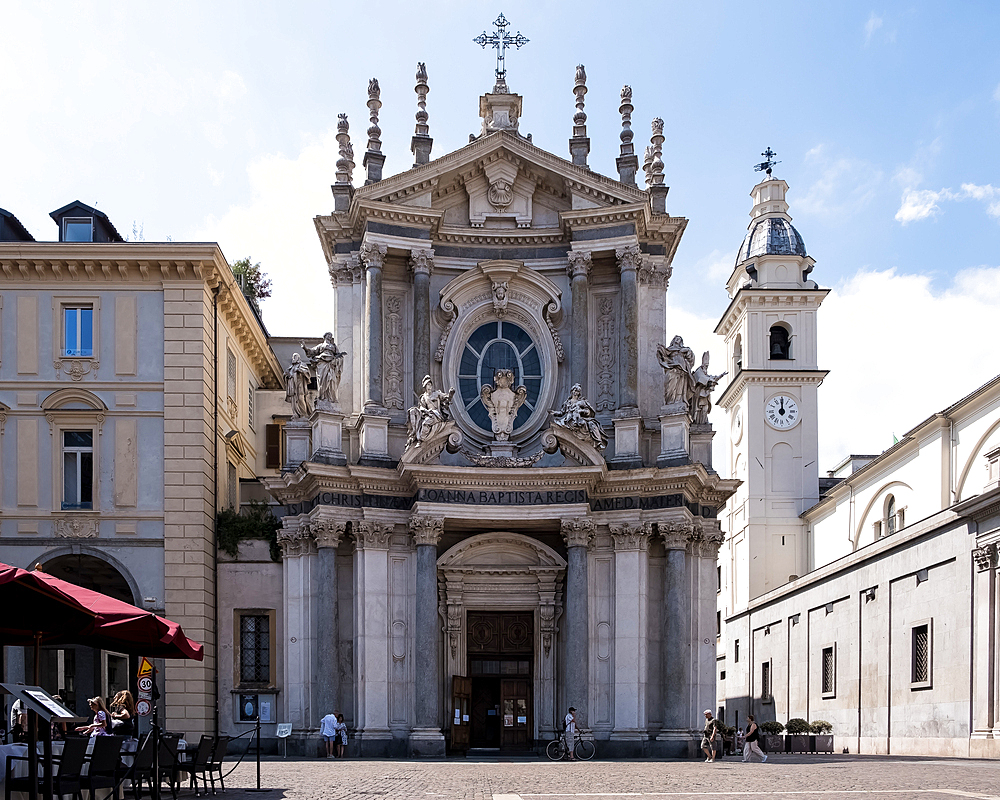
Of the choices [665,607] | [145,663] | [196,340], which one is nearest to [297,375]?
[196,340]

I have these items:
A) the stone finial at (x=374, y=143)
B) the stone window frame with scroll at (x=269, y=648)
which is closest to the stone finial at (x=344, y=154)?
the stone finial at (x=374, y=143)

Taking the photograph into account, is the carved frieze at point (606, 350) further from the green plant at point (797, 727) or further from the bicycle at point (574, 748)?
the green plant at point (797, 727)

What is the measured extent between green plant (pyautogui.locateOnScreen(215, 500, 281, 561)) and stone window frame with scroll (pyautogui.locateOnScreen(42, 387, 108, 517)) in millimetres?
3379

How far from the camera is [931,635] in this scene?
35625 millimetres

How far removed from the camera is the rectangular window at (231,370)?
38.0 metres

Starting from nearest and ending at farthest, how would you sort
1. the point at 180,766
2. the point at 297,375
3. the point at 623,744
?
the point at 180,766 < the point at 623,744 < the point at 297,375

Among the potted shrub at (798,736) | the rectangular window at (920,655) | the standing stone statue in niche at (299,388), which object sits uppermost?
the standing stone statue in niche at (299,388)

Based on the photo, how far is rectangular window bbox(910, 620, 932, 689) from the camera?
118 feet

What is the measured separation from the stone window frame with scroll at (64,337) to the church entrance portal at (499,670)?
12373 millimetres

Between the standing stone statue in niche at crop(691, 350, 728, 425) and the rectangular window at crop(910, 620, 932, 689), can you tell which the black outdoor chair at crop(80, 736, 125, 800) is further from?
the rectangular window at crop(910, 620, 932, 689)

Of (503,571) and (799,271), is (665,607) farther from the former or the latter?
(799,271)

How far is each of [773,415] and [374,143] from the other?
3104 centimetres

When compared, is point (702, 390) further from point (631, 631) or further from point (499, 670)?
point (499, 670)

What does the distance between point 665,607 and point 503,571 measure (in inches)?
177
